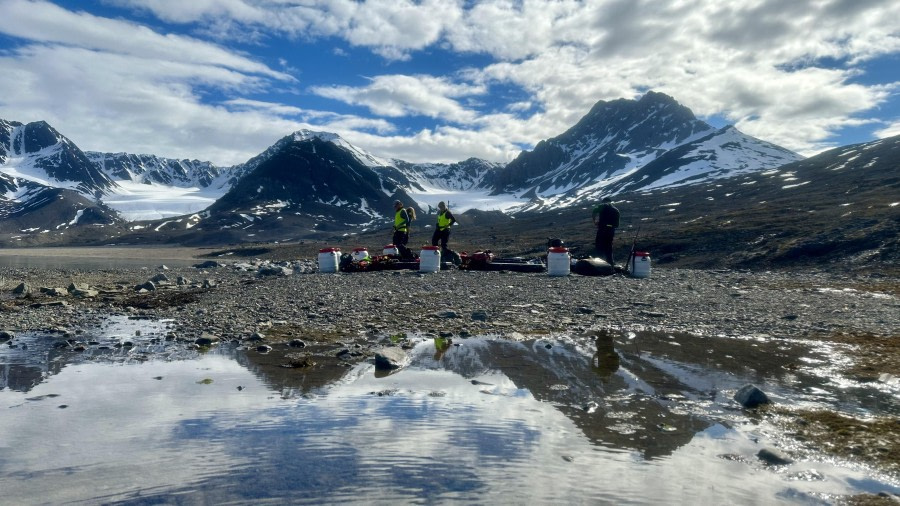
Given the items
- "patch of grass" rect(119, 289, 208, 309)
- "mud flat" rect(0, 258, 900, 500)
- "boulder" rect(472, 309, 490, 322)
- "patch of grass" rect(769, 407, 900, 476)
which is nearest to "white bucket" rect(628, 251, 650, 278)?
"mud flat" rect(0, 258, 900, 500)

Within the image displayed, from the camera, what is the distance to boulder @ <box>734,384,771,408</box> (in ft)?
24.6

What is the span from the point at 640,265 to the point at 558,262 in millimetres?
3331

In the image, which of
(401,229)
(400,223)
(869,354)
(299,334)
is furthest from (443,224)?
(869,354)

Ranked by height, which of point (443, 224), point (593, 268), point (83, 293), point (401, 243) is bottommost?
point (83, 293)

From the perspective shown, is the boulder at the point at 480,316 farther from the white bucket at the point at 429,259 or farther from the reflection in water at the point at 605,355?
the white bucket at the point at 429,259

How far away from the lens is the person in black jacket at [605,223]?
23547 mm

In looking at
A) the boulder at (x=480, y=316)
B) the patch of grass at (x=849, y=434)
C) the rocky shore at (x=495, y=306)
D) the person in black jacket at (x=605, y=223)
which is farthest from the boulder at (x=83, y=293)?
the patch of grass at (x=849, y=434)

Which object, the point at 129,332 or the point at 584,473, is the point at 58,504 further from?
the point at 129,332

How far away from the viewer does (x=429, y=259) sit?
2333 centimetres

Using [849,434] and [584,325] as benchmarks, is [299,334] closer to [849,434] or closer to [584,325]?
[584,325]

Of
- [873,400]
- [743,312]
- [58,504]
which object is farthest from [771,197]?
[58,504]

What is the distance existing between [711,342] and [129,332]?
11.7 m

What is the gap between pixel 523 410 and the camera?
24.6 feet

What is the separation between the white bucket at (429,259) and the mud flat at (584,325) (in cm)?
180
